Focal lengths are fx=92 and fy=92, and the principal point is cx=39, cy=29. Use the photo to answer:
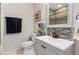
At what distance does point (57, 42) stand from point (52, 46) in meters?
0.09

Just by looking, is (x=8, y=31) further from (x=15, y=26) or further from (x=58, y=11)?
(x=58, y=11)

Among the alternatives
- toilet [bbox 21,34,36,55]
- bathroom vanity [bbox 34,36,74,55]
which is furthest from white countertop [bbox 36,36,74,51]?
toilet [bbox 21,34,36,55]

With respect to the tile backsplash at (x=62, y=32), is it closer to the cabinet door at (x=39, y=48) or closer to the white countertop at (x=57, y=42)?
the white countertop at (x=57, y=42)

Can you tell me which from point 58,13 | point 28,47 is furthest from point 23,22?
point 58,13

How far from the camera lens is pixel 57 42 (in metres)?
1.25

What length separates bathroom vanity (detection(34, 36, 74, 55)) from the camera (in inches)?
45.4

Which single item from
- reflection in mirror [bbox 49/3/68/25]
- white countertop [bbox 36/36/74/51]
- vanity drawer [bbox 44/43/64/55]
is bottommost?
vanity drawer [bbox 44/43/64/55]

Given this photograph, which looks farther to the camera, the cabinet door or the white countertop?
the cabinet door

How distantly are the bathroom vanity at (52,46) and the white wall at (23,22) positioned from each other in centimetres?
20

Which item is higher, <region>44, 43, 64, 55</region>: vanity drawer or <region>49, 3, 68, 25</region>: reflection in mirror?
<region>49, 3, 68, 25</region>: reflection in mirror

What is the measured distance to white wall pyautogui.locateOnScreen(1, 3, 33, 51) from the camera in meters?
1.26

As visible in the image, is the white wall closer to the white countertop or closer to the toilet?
the toilet

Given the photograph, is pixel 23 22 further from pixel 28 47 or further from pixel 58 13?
pixel 58 13
